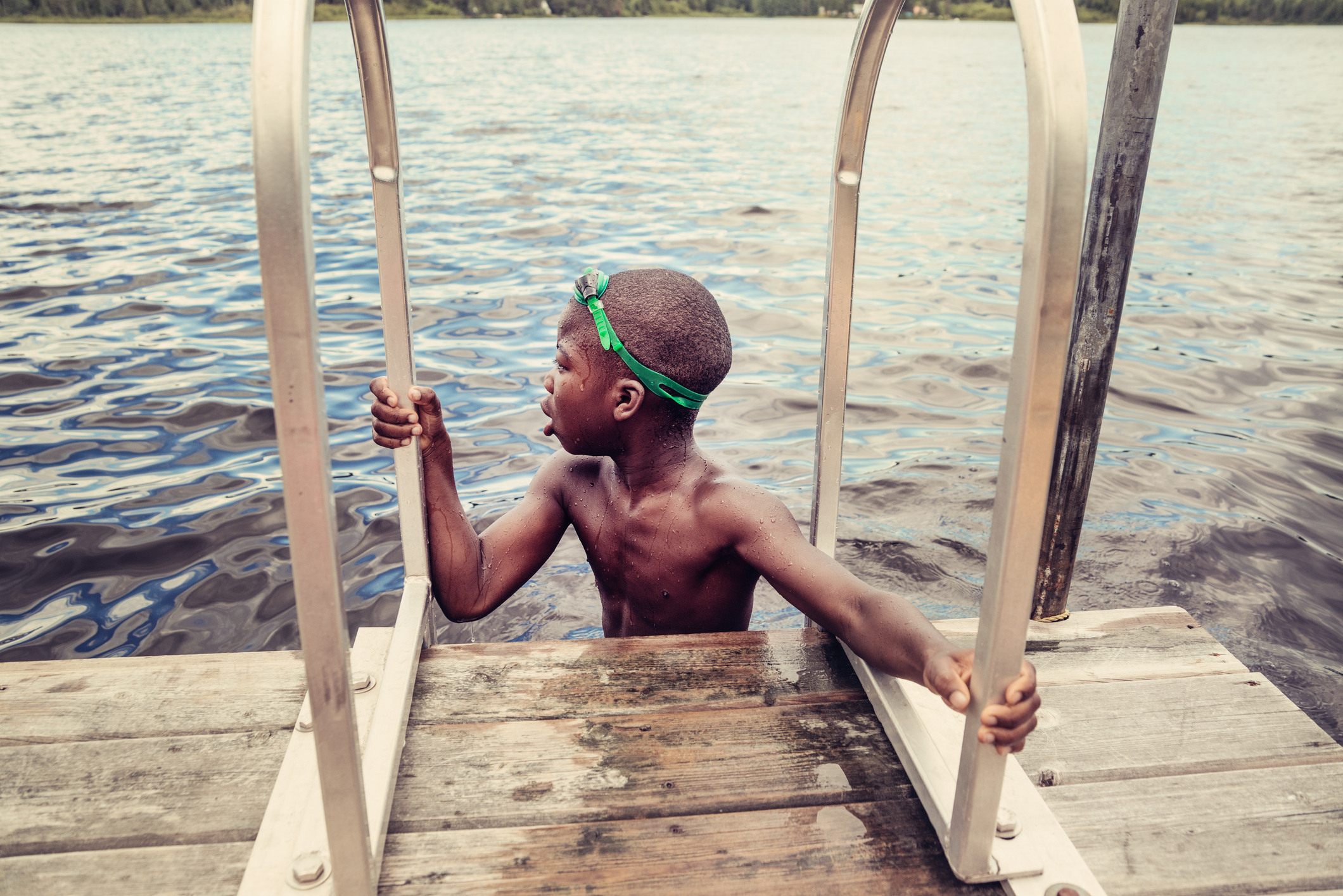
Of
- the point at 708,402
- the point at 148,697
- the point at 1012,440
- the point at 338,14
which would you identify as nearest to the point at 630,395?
the point at 1012,440

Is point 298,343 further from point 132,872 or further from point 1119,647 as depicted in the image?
point 1119,647

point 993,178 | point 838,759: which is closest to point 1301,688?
point 838,759

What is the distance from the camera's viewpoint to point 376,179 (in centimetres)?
191

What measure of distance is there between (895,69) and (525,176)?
20.3 metres

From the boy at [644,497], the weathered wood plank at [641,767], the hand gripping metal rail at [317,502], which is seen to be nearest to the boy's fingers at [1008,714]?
the weathered wood plank at [641,767]

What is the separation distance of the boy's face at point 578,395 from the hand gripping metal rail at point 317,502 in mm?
331

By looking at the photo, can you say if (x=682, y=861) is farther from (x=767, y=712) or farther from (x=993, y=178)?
(x=993, y=178)

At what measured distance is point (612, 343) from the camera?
2.09m

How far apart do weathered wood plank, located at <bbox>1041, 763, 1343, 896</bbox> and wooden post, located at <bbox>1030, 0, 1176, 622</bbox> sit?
0.64 metres

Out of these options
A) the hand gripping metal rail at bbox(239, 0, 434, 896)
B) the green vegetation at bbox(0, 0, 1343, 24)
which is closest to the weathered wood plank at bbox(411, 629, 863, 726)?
the hand gripping metal rail at bbox(239, 0, 434, 896)

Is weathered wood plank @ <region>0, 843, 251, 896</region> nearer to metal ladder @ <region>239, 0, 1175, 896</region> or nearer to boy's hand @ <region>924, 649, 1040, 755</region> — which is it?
metal ladder @ <region>239, 0, 1175, 896</region>

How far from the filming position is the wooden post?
245 cm

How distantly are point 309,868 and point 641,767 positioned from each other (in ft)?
1.89

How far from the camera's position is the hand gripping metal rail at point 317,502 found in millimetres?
1014
